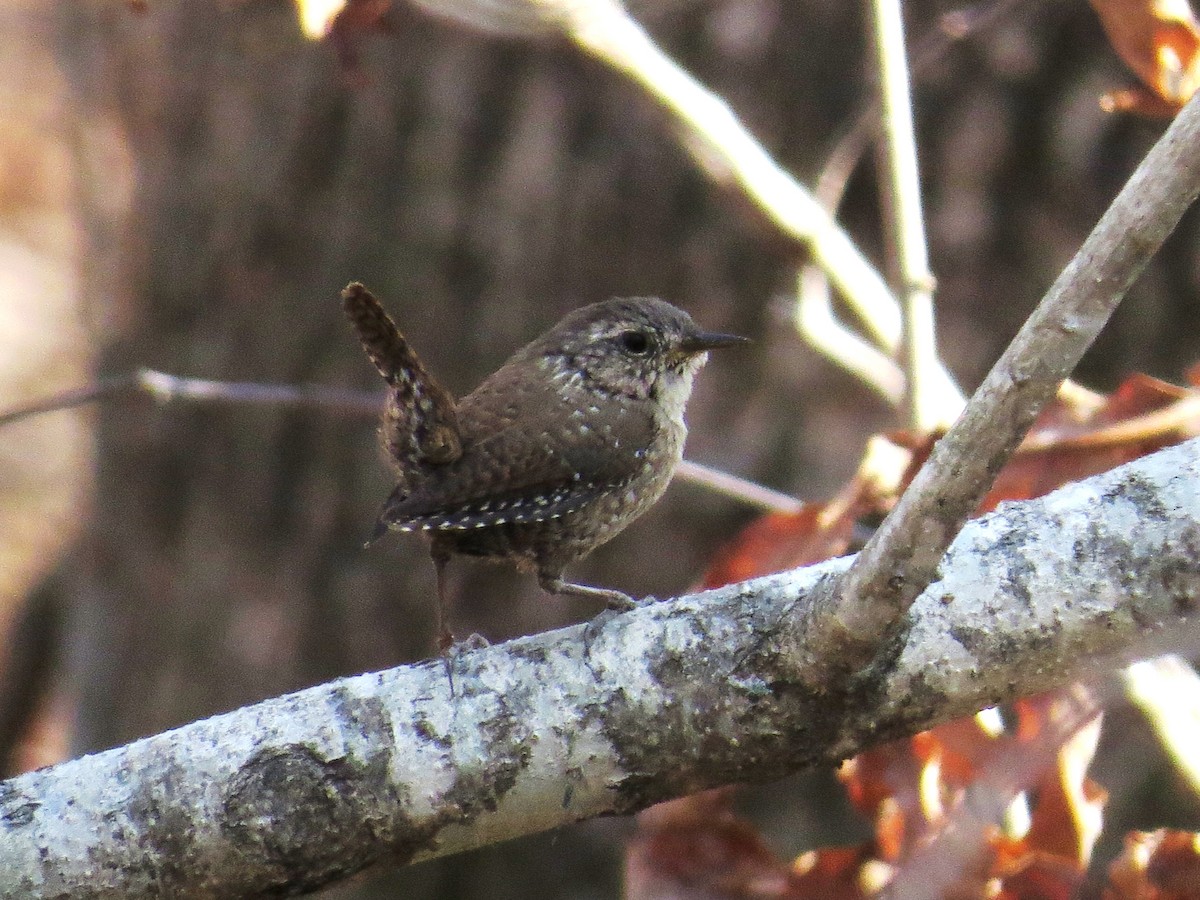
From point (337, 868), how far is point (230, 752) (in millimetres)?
223

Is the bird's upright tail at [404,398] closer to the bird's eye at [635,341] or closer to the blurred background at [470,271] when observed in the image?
the bird's eye at [635,341]

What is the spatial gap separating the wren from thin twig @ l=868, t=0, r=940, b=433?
0.40 meters

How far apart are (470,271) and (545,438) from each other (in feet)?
5.40

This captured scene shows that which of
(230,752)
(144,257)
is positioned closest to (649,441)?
(230,752)

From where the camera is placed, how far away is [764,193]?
337 cm

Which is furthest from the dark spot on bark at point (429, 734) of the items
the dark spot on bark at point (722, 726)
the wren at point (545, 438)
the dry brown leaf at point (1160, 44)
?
the dry brown leaf at point (1160, 44)

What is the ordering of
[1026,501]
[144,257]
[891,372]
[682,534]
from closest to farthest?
[1026,501]
[891,372]
[682,534]
[144,257]

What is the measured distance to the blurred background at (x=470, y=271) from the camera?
408 cm

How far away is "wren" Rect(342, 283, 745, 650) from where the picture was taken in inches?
107

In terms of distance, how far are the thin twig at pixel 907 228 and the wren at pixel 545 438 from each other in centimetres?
40

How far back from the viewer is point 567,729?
6.93 feet

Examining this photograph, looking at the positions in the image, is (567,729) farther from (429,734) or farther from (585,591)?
(585,591)

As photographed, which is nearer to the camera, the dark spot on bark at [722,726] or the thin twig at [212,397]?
the dark spot on bark at [722,726]

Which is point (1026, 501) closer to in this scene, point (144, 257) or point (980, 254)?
point (980, 254)
